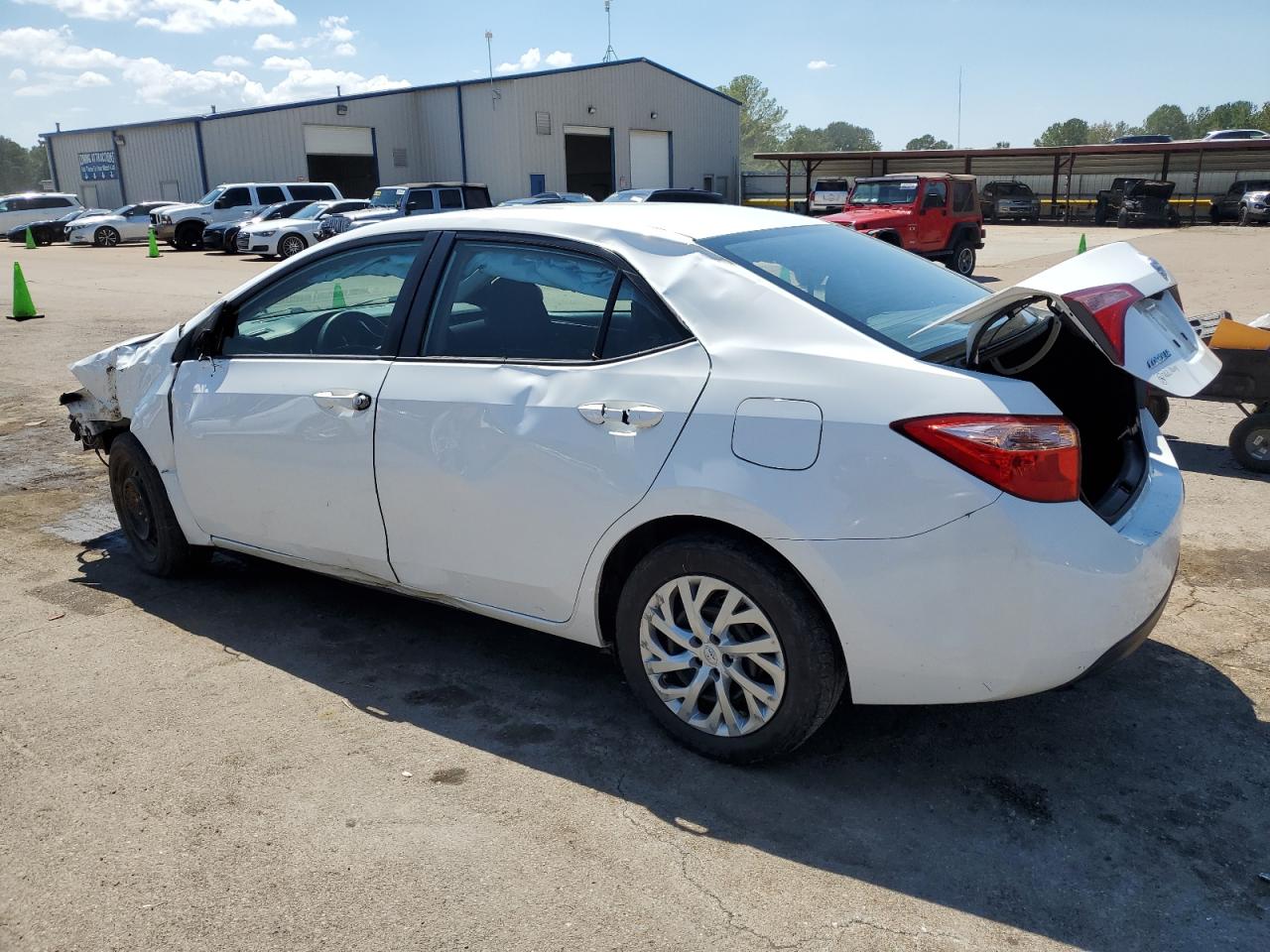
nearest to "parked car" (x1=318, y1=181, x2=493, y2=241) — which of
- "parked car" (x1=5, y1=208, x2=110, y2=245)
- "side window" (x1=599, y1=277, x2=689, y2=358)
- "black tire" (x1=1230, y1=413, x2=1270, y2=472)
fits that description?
"parked car" (x1=5, y1=208, x2=110, y2=245)

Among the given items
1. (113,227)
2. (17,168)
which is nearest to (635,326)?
(113,227)

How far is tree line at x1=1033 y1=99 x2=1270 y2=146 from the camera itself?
120062mm

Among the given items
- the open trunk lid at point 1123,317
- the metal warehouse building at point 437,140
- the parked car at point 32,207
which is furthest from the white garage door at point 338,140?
the open trunk lid at point 1123,317

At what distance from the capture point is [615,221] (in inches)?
138

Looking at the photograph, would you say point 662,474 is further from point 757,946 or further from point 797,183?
point 797,183

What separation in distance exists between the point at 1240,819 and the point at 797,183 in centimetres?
6169

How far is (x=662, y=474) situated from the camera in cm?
301

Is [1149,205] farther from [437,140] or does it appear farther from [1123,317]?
[1123,317]

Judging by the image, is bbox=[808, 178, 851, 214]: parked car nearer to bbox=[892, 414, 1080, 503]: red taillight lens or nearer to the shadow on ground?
the shadow on ground

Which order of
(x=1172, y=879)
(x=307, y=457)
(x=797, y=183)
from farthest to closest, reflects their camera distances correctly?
(x=797, y=183), (x=307, y=457), (x=1172, y=879)

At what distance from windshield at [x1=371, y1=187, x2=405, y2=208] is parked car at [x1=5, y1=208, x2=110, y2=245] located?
49.5ft

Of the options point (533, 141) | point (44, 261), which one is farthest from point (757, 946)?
point (533, 141)

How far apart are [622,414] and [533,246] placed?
81 centimetres

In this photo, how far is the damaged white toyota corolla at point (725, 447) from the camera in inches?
107
